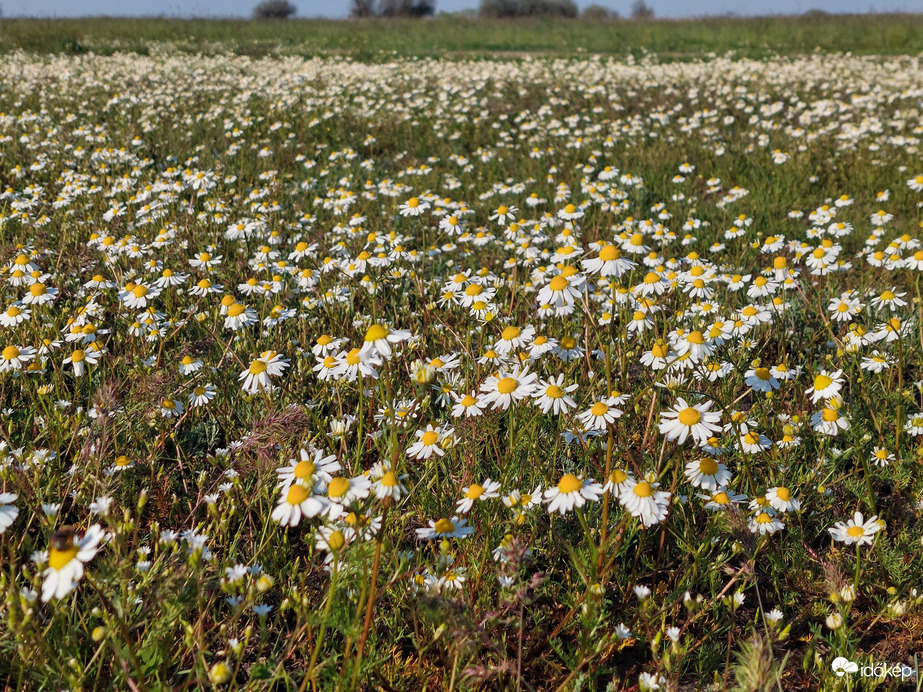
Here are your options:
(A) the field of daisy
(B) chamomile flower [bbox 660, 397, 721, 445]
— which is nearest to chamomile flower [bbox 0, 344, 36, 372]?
(A) the field of daisy

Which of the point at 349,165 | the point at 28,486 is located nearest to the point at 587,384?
the point at 28,486

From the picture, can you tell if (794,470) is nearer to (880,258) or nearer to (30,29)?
(880,258)

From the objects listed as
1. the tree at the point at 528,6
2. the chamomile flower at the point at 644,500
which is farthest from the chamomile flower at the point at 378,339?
the tree at the point at 528,6

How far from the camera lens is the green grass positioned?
19.5 meters

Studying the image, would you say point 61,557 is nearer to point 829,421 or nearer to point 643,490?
point 643,490

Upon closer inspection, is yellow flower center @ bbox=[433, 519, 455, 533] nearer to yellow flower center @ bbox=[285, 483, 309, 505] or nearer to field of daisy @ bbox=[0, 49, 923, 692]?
field of daisy @ bbox=[0, 49, 923, 692]

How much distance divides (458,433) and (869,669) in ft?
4.62

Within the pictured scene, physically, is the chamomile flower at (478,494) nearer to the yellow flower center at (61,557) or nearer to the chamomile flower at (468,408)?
the chamomile flower at (468,408)

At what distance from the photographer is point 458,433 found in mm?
2076

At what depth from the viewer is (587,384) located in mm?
3041

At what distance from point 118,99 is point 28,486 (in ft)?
28.8

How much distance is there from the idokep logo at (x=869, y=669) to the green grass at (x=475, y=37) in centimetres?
1924

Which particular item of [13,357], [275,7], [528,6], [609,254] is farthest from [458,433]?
[275,7]

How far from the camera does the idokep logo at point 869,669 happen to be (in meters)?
1.69
